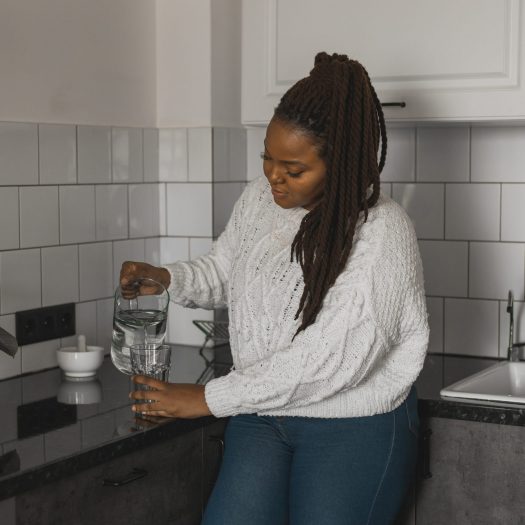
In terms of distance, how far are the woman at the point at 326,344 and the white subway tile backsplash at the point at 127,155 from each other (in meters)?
0.73

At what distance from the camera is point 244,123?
248 cm

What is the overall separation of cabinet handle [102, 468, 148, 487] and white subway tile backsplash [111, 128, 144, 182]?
0.93 m

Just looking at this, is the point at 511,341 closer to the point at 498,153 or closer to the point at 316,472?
the point at 498,153

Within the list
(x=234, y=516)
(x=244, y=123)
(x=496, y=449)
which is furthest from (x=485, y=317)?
(x=234, y=516)

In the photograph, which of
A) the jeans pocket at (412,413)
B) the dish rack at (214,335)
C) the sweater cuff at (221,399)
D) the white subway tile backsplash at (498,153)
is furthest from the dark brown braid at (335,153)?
the white subway tile backsplash at (498,153)

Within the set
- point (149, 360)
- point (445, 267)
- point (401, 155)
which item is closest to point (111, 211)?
point (149, 360)

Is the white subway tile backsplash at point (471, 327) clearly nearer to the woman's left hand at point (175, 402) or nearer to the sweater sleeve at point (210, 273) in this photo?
the sweater sleeve at point (210, 273)

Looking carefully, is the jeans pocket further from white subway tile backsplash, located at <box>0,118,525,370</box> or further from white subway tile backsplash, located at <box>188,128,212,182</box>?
white subway tile backsplash, located at <box>188,128,212,182</box>

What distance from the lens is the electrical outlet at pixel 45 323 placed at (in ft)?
7.18

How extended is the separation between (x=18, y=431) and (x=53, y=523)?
230 mm

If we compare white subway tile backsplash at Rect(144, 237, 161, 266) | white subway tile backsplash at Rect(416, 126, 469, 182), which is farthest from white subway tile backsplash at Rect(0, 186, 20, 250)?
white subway tile backsplash at Rect(416, 126, 469, 182)

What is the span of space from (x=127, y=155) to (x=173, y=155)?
0.48ft

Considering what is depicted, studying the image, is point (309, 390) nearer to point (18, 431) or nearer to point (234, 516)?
point (234, 516)

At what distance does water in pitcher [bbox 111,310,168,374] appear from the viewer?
6.67 ft
